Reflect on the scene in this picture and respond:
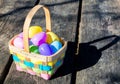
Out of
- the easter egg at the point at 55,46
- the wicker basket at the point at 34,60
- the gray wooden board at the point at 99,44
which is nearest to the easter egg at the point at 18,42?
the wicker basket at the point at 34,60

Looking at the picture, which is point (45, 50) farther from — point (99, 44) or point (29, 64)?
point (99, 44)

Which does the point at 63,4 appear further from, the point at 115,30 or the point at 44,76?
the point at 44,76

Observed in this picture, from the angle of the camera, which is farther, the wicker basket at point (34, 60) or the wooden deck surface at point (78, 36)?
the wooden deck surface at point (78, 36)

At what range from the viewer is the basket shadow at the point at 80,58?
163 cm

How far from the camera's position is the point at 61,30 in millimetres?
1982

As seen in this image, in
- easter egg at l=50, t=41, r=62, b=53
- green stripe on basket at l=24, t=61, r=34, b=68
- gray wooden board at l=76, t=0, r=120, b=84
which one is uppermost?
easter egg at l=50, t=41, r=62, b=53

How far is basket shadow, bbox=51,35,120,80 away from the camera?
5.34 ft

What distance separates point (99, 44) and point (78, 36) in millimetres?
162

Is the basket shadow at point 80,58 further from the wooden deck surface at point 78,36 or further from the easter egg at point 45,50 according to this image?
the easter egg at point 45,50

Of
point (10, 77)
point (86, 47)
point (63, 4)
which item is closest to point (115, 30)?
point (86, 47)

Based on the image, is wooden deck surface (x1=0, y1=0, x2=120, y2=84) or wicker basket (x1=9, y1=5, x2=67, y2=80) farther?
wooden deck surface (x1=0, y1=0, x2=120, y2=84)

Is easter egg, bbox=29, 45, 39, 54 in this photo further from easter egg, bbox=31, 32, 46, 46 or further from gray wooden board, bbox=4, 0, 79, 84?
gray wooden board, bbox=4, 0, 79, 84

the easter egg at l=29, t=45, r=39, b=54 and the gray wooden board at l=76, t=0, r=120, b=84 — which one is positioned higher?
the easter egg at l=29, t=45, r=39, b=54

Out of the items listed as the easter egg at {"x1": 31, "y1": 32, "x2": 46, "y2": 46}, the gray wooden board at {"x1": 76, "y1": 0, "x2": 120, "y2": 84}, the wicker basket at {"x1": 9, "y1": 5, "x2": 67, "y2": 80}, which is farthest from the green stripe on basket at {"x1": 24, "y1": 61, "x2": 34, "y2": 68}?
the gray wooden board at {"x1": 76, "y1": 0, "x2": 120, "y2": 84}
